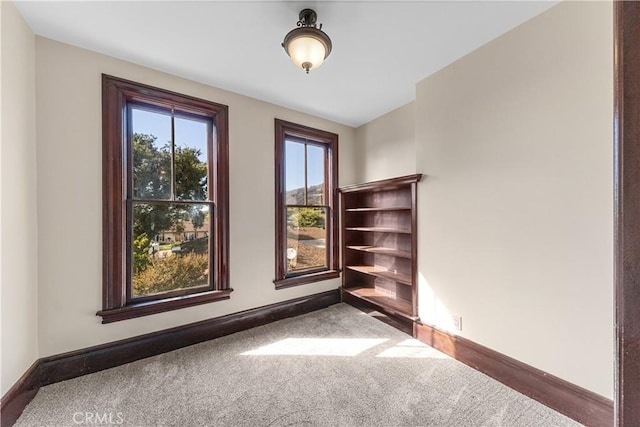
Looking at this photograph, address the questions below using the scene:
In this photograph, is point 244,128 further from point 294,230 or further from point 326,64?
point 294,230

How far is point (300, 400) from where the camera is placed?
5.73 feet

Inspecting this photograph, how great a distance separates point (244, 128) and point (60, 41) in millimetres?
1505

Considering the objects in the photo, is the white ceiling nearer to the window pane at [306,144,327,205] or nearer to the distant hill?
the window pane at [306,144,327,205]

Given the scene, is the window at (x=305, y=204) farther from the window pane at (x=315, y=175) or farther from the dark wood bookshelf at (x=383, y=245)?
the dark wood bookshelf at (x=383, y=245)

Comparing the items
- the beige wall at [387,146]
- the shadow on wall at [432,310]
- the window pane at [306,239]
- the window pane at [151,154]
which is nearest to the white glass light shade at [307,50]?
the window pane at [151,154]

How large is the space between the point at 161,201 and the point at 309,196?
5.77ft

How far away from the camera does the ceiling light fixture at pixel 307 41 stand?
1.71 metres

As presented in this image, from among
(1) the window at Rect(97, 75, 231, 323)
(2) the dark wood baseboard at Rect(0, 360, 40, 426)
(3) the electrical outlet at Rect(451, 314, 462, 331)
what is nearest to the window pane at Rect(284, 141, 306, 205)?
(1) the window at Rect(97, 75, 231, 323)

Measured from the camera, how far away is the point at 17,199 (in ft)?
5.46

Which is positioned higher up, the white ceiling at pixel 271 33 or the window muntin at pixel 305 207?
the white ceiling at pixel 271 33

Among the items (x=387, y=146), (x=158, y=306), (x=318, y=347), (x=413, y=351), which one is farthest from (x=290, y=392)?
(x=387, y=146)

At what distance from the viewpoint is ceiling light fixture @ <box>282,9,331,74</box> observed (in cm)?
171

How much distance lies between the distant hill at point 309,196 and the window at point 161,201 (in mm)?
880

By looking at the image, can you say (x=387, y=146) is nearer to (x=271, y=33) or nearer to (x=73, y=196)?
(x=271, y=33)
